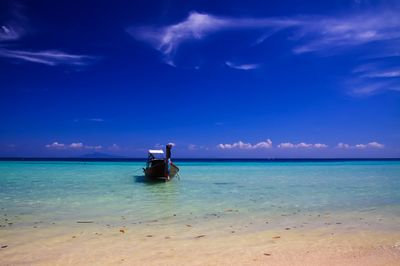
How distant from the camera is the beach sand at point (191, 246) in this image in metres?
6.26

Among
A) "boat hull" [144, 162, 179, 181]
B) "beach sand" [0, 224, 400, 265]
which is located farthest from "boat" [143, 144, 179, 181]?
"beach sand" [0, 224, 400, 265]

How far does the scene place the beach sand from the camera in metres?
6.26

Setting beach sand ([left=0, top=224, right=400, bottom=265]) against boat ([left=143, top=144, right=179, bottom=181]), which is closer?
beach sand ([left=0, top=224, right=400, bottom=265])

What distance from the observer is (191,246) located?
7.39m

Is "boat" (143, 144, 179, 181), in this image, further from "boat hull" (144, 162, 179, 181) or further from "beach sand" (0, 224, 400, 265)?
"beach sand" (0, 224, 400, 265)

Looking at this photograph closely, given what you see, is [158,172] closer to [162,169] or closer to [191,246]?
[162,169]

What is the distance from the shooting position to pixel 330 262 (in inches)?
239

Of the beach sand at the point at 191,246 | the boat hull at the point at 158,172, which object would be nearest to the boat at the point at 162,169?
the boat hull at the point at 158,172

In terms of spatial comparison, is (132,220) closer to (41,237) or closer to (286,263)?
(41,237)

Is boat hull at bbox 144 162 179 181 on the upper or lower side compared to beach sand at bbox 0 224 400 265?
upper

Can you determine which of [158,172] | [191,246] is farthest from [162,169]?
[191,246]

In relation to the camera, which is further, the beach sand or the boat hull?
the boat hull

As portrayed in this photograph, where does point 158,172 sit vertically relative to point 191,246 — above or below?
above

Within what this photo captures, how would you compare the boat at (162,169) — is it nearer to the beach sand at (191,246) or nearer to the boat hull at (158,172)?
the boat hull at (158,172)
